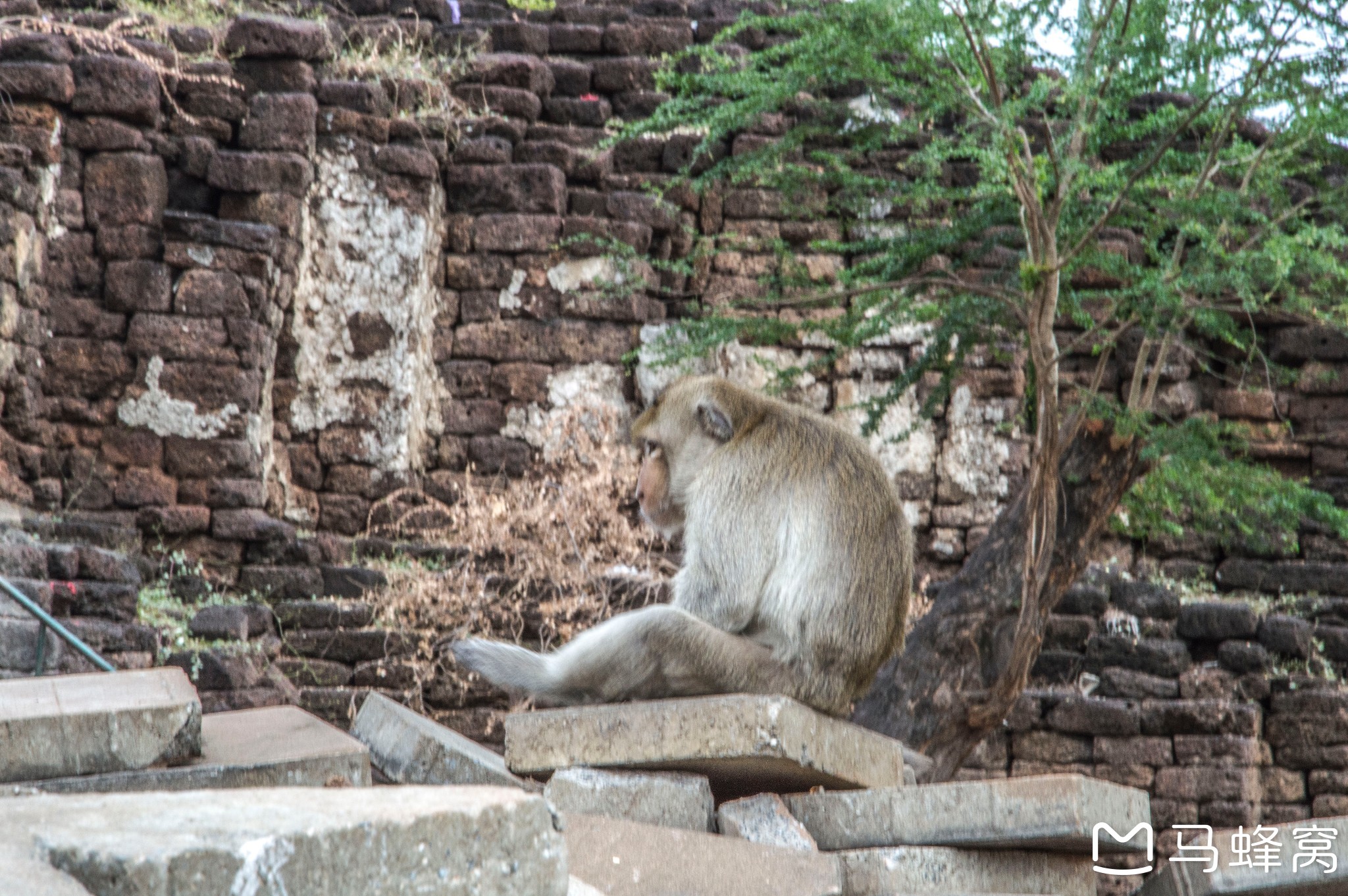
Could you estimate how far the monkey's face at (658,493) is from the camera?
4.56 m

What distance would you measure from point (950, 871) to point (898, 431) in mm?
6619

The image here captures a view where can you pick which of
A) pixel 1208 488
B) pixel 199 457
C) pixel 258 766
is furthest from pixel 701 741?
pixel 199 457

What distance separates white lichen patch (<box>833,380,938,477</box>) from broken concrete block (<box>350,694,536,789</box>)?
6060 millimetres

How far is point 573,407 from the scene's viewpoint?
9844 millimetres

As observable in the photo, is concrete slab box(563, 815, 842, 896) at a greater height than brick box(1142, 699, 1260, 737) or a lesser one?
greater

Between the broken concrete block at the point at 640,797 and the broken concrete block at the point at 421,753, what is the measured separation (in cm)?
19

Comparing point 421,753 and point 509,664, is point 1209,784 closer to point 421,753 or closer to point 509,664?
point 509,664

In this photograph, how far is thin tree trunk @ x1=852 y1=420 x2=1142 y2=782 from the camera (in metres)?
6.93

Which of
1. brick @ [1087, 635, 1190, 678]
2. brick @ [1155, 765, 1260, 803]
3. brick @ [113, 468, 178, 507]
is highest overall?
brick @ [113, 468, 178, 507]

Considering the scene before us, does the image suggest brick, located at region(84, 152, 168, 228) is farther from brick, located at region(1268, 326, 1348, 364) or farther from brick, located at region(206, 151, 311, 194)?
brick, located at region(1268, 326, 1348, 364)

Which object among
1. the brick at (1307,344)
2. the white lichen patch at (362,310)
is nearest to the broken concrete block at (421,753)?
the white lichen patch at (362,310)

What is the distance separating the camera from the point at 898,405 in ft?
33.0

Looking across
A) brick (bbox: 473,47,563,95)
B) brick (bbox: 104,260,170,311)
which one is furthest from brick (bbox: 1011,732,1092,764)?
brick (bbox: 104,260,170,311)

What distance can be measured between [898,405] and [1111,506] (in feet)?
9.92
